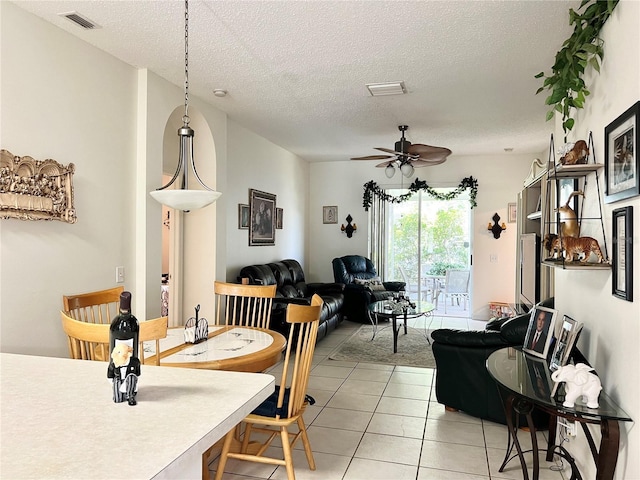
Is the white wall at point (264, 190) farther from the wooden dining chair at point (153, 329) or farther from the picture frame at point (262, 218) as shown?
the wooden dining chair at point (153, 329)

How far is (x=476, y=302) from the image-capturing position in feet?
26.1

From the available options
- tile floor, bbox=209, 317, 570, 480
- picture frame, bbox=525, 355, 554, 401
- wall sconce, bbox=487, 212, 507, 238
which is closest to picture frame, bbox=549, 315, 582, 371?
picture frame, bbox=525, 355, 554, 401

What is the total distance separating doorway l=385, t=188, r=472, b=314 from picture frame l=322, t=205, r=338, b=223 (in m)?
1.00

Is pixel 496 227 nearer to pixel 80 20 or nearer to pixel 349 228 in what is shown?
pixel 349 228

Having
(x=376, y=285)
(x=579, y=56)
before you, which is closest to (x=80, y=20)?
(x=579, y=56)

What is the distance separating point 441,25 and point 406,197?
540cm

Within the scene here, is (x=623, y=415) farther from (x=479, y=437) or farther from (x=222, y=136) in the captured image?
(x=222, y=136)

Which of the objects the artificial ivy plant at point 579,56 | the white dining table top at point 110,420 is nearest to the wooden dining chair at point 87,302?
the white dining table top at point 110,420

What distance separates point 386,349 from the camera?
5730 millimetres

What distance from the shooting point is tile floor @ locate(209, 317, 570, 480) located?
274 centimetres

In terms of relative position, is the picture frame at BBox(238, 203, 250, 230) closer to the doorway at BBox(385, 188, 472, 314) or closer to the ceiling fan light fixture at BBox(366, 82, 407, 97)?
the ceiling fan light fixture at BBox(366, 82, 407, 97)

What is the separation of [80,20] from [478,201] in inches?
263

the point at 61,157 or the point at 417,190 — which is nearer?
the point at 61,157

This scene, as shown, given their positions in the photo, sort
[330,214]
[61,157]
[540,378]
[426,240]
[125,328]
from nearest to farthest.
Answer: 1. [125,328]
2. [540,378]
3. [61,157]
4. [426,240]
5. [330,214]
